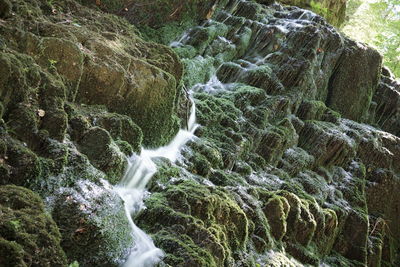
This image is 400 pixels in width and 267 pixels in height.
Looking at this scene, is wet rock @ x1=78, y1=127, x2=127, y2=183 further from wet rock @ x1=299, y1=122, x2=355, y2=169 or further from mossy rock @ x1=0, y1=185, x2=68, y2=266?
wet rock @ x1=299, y1=122, x2=355, y2=169

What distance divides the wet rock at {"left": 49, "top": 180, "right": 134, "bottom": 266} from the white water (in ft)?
0.55

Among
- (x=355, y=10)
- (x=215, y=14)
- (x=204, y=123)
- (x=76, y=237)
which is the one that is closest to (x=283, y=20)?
(x=215, y=14)

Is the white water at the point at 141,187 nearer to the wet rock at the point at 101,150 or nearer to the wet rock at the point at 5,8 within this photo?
the wet rock at the point at 101,150

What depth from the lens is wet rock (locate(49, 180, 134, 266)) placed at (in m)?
4.47

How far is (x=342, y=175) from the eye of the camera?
13656mm

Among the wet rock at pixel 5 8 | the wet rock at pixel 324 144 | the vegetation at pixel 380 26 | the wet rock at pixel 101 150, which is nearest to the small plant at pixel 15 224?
the wet rock at pixel 101 150

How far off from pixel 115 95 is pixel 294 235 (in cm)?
570

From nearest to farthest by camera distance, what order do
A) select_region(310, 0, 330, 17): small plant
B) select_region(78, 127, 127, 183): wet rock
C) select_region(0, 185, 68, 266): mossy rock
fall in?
select_region(0, 185, 68, 266): mossy rock → select_region(78, 127, 127, 183): wet rock → select_region(310, 0, 330, 17): small plant

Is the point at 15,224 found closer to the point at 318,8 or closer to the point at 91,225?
the point at 91,225

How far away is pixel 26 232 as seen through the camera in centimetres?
364

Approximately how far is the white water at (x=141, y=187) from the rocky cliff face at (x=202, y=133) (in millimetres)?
164

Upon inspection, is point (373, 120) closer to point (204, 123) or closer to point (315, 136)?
point (315, 136)

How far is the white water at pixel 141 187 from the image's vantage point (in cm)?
497

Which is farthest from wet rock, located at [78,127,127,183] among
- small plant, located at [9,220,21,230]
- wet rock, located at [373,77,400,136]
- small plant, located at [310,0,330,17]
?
Result: small plant, located at [310,0,330,17]
